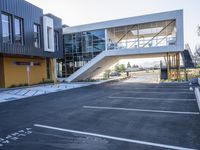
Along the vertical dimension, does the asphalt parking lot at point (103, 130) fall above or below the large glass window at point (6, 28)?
below

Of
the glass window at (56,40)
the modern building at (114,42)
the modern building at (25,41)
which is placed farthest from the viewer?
the glass window at (56,40)

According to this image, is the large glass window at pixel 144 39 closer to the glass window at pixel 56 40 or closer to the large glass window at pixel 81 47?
the large glass window at pixel 81 47

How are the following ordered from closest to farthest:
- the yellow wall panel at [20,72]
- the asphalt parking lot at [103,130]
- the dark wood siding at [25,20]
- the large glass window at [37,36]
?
the asphalt parking lot at [103,130] < the dark wood siding at [25,20] < the yellow wall panel at [20,72] < the large glass window at [37,36]

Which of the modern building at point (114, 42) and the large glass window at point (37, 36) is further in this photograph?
the modern building at point (114, 42)

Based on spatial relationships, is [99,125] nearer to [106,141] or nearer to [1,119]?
[106,141]

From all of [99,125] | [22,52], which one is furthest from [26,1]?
[99,125]

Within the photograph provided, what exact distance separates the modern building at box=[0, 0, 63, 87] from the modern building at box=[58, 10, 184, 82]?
237cm

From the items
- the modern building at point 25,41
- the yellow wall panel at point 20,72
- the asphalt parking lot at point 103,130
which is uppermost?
the modern building at point 25,41

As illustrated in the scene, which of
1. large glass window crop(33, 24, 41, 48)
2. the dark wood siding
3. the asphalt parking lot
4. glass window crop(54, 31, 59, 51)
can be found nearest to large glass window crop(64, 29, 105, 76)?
glass window crop(54, 31, 59, 51)

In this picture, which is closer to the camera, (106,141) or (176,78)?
(106,141)

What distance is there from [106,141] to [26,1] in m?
18.3

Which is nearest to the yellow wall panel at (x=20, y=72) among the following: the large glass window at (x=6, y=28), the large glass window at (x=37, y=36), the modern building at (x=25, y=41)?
the modern building at (x=25, y=41)

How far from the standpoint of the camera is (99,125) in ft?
20.2

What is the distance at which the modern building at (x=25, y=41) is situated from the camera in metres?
16.6
